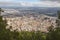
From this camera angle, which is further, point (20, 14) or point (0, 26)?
point (20, 14)

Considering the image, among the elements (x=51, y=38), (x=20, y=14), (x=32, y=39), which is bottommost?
(x=20, y=14)

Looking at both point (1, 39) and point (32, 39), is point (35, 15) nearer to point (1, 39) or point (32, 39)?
point (32, 39)

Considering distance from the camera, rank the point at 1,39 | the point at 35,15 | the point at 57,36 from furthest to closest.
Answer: the point at 35,15, the point at 57,36, the point at 1,39

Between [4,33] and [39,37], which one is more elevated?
[4,33]

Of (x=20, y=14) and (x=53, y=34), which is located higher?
(x=53, y=34)

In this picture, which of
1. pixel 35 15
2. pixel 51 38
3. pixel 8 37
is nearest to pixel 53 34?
pixel 51 38

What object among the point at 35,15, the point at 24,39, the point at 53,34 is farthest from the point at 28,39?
the point at 35,15

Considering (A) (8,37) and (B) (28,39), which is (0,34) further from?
(B) (28,39)

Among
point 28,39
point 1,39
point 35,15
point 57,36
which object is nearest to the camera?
point 1,39

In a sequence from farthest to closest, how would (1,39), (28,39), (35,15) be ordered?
1. (35,15)
2. (28,39)
3. (1,39)
